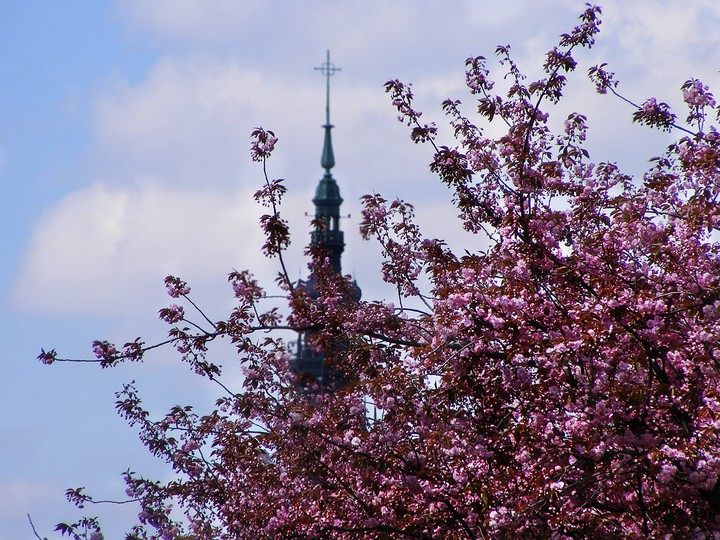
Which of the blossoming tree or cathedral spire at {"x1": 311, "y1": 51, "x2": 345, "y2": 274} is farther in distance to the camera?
cathedral spire at {"x1": 311, "y1": 51, "x2": 345, "y2": 274}

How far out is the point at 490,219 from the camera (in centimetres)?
1503

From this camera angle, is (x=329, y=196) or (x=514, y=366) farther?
(x=329, y=196)

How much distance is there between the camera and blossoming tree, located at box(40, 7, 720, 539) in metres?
11.6

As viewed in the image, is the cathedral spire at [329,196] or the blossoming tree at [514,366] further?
the cathedral spire at [329,196]

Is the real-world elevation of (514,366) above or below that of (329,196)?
below

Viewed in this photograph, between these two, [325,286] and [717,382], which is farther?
[325,286]

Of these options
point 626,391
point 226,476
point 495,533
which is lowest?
point 495,533

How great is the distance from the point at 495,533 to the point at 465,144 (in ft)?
18.4

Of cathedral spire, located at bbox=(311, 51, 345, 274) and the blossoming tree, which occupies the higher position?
cathedral spire, located at bbox=(311, 51, 345, 274)

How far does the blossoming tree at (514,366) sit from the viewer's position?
11.6 m


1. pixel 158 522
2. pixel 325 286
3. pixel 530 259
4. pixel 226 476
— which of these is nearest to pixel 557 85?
pixel 530 259

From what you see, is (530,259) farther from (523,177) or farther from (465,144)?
(465,144)

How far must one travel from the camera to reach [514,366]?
1224 centimetres

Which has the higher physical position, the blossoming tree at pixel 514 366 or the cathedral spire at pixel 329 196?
the cathedral spire at pixel 329 196
